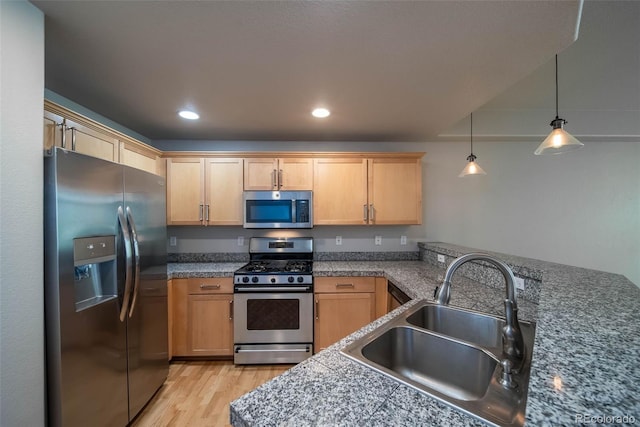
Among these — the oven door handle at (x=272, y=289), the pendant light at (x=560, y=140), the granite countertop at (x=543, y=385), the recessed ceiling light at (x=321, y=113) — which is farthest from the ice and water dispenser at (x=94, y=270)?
the pendant light at (x=560, y=140)

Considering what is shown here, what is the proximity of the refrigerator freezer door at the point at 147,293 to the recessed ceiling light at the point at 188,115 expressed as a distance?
0.65m

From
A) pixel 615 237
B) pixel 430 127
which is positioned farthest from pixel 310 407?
pixel 615 237

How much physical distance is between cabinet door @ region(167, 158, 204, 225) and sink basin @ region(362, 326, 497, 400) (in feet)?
7.69

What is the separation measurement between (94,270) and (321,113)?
1970mm

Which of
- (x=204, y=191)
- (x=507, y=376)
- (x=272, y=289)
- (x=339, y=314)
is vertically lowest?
(x=339, y=314)

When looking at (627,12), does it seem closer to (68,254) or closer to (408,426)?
(408,426)

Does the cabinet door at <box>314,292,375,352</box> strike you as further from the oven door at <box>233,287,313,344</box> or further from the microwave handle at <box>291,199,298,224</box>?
the microwave handle at <box>291,199,298,224</box>

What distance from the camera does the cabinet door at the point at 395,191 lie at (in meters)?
2.76

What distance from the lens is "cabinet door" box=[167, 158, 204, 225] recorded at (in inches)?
105

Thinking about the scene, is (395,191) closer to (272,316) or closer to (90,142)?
(272,316)

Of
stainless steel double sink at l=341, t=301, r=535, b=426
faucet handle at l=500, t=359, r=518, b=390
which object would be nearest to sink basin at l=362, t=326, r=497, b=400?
stainless steel double sink at l=341, t=301, r=535, b=426

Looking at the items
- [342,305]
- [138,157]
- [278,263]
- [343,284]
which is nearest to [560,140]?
[343,284]

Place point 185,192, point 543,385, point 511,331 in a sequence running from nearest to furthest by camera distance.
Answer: point 543,385 < point 511,331 < point 185,192

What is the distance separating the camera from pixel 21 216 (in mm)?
1033
